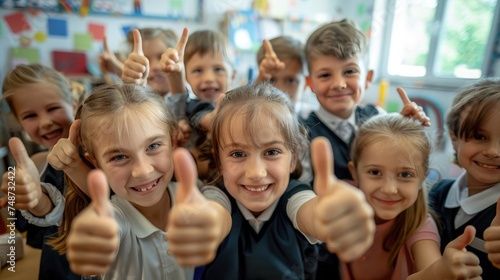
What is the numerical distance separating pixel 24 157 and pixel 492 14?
5.70 ft

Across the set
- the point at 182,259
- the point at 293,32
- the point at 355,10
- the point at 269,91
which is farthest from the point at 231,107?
the point at 293,32

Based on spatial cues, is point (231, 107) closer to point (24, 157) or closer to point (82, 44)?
point (24, 157)

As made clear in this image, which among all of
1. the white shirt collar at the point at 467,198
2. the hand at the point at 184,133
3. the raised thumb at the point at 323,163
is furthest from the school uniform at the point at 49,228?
the white shirt collar at the point at 467,198

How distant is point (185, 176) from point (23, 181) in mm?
308

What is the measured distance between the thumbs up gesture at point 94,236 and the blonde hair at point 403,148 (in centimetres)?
54

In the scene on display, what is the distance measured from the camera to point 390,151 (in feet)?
Result: 2.08

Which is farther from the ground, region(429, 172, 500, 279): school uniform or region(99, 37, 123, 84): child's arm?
region(99, 37, 123, 84): child's arm

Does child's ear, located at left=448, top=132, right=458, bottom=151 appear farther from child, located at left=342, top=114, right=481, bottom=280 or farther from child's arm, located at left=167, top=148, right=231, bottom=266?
child's arm, located at left=167, top=148, right=231, bottom=266

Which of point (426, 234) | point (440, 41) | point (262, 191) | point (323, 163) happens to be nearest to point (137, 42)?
point (262, 191)

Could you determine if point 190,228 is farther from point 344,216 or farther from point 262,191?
point 262,191

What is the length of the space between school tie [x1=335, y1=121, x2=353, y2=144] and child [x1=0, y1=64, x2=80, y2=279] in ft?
2.16

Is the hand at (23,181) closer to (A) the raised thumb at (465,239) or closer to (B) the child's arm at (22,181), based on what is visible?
(B) the child's arm at (22,181)

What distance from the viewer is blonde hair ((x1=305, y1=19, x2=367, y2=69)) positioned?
81cm

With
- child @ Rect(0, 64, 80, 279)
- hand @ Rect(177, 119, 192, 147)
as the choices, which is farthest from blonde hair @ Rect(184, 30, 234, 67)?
child @ Rect(0, 64, 80, 279)
